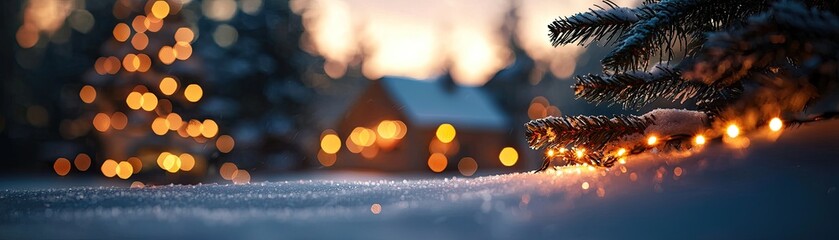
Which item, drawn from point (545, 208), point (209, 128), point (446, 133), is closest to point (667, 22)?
point (545, 208)

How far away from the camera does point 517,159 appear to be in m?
30.2

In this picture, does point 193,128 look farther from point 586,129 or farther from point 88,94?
point 586,129

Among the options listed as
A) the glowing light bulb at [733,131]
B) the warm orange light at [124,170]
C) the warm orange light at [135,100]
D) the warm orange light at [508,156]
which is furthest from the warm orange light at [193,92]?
the glowing light bulb at [733,131]

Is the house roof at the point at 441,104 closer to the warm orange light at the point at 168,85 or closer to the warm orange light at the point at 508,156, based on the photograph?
the warm orange light at the point at 508,156

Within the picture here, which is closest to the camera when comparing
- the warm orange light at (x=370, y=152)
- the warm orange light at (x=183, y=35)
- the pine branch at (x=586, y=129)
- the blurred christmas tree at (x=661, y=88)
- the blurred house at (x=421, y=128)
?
the blurred christmas tree at (x=661, y=88)

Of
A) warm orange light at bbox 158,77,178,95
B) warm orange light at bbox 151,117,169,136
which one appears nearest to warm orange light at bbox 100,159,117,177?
warm orange light at bbox 151,117,169,136

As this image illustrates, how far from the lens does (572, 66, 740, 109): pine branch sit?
281 centimetres

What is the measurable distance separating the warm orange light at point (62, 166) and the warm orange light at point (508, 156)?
17939 mm

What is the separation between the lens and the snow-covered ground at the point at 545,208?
1.72 meters

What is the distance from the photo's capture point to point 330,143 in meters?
34.1

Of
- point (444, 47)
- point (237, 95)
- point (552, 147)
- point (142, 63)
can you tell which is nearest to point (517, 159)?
point (444, 47)

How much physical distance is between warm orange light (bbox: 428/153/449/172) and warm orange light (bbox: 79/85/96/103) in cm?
1287

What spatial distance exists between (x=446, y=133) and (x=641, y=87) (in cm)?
2473

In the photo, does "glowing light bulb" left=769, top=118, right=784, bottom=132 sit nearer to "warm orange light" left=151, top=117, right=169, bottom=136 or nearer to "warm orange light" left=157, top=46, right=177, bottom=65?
"warm orange light" left=157, top=46, right=177, bottom=65
